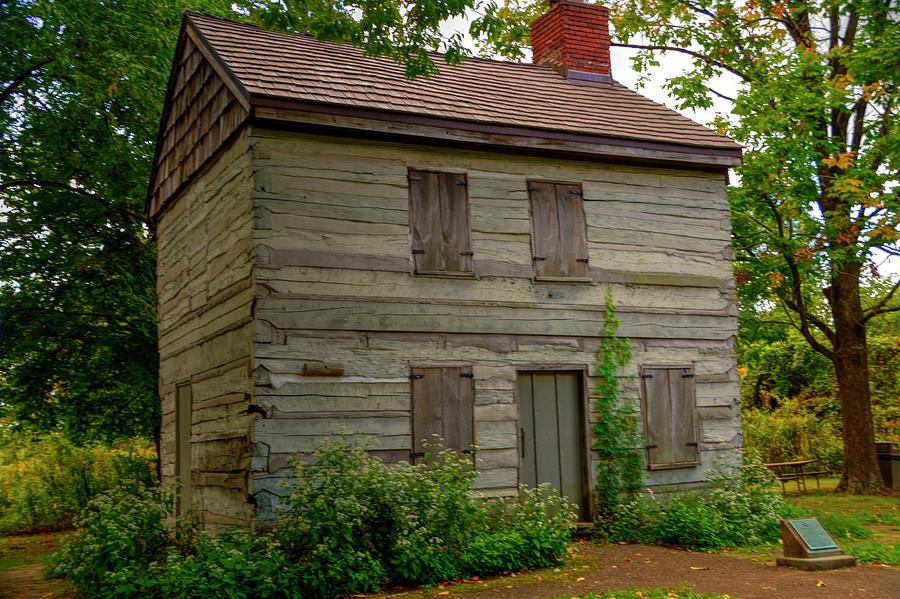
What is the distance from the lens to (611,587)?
28.6 ft

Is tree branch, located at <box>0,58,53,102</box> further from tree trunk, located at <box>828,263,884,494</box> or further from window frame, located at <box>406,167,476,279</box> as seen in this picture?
tree trunk, located at <box>828,263,884,494</box>

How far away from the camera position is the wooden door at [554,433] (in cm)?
1169

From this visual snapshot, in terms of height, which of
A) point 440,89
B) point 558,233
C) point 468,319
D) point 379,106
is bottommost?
point 468,319

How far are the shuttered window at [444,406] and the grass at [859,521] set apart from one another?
12.8 feet

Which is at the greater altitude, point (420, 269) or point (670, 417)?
point (420, 269)

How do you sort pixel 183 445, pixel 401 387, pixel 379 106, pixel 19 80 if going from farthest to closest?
pixel 19 80 < pixel 183 445 < pixel 379 106 < pixel 401 387

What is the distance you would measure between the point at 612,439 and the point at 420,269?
364 cm

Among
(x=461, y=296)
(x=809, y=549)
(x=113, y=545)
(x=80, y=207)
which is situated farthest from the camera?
(x=80, y=207)

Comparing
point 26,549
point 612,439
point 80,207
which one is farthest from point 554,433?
point 26,549

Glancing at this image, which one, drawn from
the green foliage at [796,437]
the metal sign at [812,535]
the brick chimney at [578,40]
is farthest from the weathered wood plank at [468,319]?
the green foliage at [796,437]

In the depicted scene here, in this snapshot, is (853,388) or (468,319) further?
(853,388)

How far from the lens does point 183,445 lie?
13.1m

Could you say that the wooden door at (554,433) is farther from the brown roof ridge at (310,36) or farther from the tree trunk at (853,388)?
the tree trunk at (853,388)

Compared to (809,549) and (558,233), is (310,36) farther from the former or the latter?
(809,549)
